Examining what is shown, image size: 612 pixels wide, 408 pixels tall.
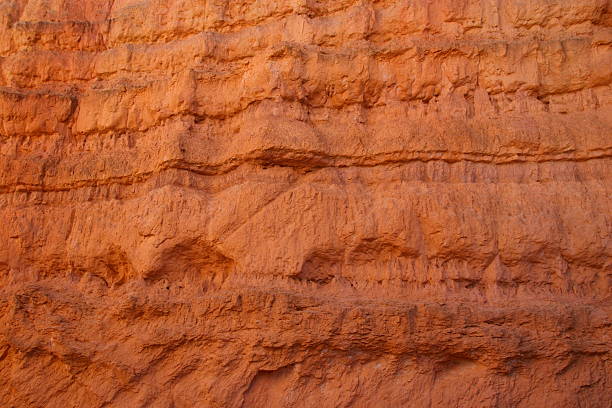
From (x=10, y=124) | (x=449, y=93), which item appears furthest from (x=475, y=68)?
(x=10, y=124)

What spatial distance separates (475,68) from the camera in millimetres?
6832

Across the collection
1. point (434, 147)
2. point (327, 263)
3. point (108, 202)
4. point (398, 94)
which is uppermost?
point (398, 94)

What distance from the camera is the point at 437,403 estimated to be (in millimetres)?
5488

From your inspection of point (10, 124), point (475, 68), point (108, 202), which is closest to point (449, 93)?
point (475, 68)

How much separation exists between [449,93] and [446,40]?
29.1 inches

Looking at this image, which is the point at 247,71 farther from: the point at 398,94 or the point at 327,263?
the point at 327,263

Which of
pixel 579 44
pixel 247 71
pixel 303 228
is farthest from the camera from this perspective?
pixel 247 71

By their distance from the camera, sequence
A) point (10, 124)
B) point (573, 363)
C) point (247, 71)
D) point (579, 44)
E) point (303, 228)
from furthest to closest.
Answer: point (10, 124) → point (247, 71) → point (579, 44) → point (303, 228) → point (573, 363)

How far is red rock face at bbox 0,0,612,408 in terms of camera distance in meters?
5.54

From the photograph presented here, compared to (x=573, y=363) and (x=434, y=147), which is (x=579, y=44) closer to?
(x=434, y=147)

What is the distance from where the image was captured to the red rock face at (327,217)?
5543 mm

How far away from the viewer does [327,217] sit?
609 cm

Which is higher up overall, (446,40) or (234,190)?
(446,40)

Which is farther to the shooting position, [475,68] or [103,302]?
[475,68]
